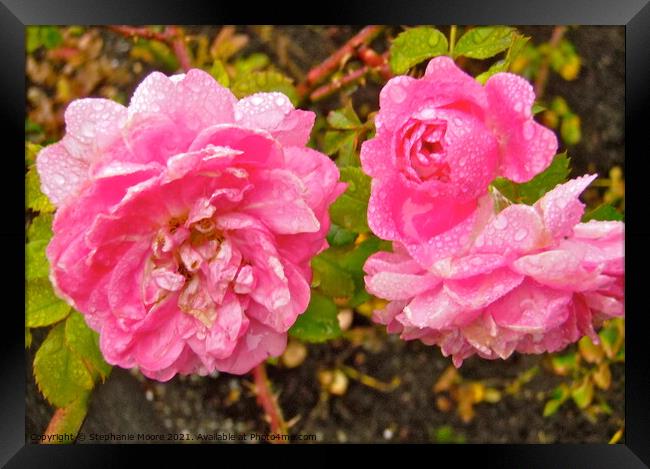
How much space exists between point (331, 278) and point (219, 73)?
25 centimetres

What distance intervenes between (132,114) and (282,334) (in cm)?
23

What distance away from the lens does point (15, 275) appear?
26.2 inches

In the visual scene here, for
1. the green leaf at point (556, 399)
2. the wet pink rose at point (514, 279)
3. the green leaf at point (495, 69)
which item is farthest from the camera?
the green leaf at point (556, 399)

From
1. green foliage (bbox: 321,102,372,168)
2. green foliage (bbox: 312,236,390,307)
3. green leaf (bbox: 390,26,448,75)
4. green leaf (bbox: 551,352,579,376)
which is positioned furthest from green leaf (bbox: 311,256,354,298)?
green leaf (bbox: 551,352,579,376)

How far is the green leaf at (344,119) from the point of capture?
0.70 meters

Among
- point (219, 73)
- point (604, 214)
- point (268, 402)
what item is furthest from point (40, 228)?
point (604, 214)

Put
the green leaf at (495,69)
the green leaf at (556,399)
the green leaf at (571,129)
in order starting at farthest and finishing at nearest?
the green leaf at (556,399) → the green leaf at (571,129) → the green leaf at (495,69)

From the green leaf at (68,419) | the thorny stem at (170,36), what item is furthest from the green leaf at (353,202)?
the green leaf at (68,419)

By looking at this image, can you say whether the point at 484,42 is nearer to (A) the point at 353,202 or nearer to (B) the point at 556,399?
(A) the point at 353,202

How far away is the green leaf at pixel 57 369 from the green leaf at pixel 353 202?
1.03ft

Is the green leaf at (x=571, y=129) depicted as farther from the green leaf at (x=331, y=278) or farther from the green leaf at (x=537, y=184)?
the green leaf at (x=331, y=278)

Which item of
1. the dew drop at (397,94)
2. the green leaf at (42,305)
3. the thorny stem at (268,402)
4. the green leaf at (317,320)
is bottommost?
the thorny stem at (268,402)

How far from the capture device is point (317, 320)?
2.21 feet

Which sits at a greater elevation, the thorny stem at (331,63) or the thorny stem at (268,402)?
the thorny stem at (331,63)
